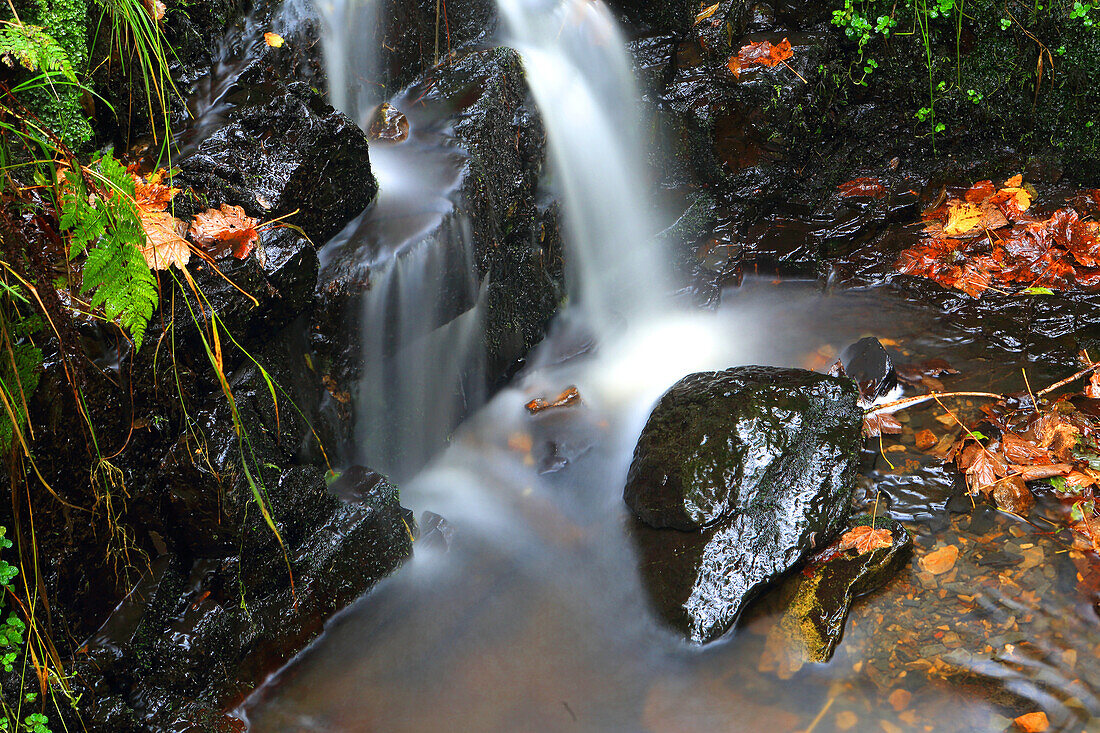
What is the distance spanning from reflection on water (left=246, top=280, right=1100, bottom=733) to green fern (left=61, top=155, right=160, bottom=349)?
6.01 feet

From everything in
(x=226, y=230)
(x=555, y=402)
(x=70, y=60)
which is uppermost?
(x=70, y=60)

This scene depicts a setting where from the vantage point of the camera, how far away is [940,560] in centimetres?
346

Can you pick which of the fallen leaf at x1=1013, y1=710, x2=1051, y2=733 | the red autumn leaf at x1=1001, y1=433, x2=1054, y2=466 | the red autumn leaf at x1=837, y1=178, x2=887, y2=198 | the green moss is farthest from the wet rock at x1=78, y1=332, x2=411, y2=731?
the red autumn leaf at x1=837, y1=178, x2=887, y2=198

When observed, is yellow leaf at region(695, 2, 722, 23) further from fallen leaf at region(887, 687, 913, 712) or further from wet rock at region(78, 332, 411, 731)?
fallen leaf at region(887, 687, 913, 712)

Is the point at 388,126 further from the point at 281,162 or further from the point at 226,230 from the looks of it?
the point at 226,230

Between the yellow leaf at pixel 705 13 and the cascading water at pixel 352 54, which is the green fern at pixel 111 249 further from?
the yellow leaf at pixel 705 13

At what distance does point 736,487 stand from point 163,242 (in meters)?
2.72

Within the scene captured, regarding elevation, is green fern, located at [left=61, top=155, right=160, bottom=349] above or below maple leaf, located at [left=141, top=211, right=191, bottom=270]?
above

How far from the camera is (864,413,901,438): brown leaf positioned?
413cm

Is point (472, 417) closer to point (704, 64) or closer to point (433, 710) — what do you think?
point (433, 710)

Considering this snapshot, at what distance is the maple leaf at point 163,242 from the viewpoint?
9.12 ft

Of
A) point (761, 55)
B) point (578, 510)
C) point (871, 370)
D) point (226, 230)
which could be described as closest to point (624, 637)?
point (578, 510)

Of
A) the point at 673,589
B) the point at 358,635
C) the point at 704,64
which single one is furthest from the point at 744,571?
the point at 704,64

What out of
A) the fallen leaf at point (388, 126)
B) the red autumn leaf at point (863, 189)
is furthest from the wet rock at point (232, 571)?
the red autumn leaf at point (863, 189)
